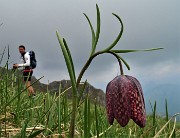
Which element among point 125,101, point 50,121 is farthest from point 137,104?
point 50,121

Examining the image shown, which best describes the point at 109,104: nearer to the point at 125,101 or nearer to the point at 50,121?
the point at 125,101

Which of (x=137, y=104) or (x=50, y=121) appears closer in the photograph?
(x=137, y=104)

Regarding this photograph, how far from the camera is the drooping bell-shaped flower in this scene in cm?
152

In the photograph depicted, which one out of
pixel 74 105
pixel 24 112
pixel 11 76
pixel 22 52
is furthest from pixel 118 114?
pixel 22 52

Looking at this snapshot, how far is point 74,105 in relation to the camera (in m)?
1.40

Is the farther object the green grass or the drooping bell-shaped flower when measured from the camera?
the green grass

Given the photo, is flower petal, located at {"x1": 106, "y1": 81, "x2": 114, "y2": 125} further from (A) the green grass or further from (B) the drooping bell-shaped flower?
(A) the green grass

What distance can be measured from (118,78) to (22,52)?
7.42 meters

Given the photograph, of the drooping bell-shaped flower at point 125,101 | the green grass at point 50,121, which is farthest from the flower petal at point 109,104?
the green grass at point 50,121

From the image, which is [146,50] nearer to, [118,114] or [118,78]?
[118,78]

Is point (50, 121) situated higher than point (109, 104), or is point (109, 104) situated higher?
point (109, 104)

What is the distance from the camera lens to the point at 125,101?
155cm

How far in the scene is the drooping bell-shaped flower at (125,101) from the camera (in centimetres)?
152

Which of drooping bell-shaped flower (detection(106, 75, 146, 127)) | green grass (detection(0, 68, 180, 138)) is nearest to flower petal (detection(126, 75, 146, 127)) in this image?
drooping bell-shaped flower (detection(106, 75, 146, 127))
